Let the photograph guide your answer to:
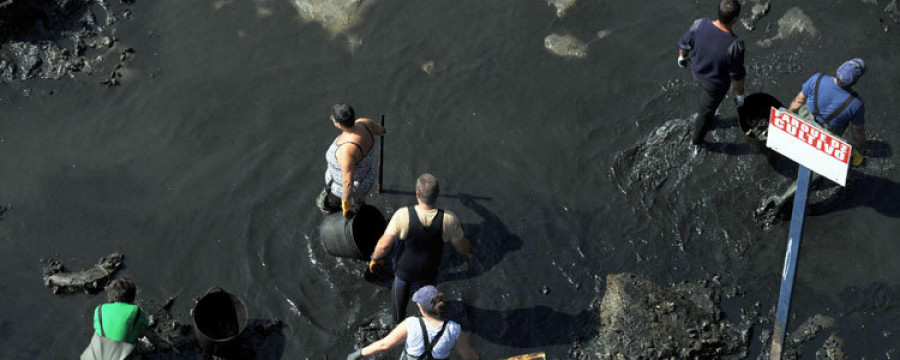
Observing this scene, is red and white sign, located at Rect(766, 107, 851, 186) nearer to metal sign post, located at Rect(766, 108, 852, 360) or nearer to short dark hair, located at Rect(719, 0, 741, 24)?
metal sign post, located at Rect(766, 108, 852, 360)

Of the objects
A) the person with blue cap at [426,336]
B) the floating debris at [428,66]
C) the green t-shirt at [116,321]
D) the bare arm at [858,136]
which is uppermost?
the bare arm at [858,136]

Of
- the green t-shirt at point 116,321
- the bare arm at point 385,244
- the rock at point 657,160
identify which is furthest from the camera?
the rock at point 657,160

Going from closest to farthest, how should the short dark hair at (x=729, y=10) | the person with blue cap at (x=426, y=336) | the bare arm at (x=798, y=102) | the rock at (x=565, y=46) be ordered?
the person with blue cap at (x=426, y=336) → the short dark hair at (x=729, y=10) → the bare arm at (x=798, y=102) → the rock at (x=565, y=46)

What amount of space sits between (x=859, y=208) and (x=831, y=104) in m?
1.59

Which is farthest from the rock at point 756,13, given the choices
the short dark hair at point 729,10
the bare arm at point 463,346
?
the bare arm at point 463,346

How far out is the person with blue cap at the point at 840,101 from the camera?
747cm

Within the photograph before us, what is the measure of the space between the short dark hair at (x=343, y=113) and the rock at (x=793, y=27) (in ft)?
18.9

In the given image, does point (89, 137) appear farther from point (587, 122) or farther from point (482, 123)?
point (587, 122)

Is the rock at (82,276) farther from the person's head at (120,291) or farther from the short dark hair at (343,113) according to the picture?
the short dark hair at (343,113)

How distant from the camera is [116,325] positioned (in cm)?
701

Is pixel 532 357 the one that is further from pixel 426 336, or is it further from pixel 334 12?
pixel 334 12

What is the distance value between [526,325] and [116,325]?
3846 millimetres

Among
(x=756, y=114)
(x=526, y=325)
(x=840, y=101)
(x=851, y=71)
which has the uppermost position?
(x=851, y=71)

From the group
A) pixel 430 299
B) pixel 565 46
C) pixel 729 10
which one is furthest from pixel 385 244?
pixel 565 46
